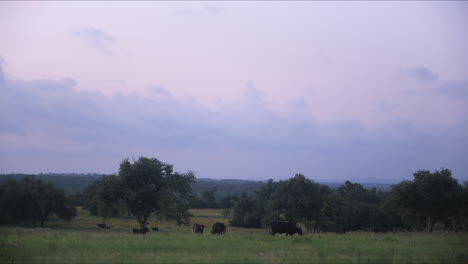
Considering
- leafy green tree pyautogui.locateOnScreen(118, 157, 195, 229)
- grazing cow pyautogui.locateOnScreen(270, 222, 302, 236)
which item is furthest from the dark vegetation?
grazing cow pyautogui.locateOnScreen(270, 222, 302, 236)

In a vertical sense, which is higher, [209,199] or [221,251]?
[221,251]

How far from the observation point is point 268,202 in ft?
199

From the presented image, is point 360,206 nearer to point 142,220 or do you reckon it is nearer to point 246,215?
point 246,215

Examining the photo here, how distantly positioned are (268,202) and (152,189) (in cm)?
2772

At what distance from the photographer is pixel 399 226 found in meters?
72.9

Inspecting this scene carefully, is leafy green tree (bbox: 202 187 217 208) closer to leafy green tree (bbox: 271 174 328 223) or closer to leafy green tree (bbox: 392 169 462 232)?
leafy green tree (bbox: 271 174 328 223)

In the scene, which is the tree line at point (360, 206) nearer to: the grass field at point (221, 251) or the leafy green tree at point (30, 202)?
the grass field at point (221, 251)

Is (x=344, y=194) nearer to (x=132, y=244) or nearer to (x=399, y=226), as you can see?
(x=399, y=226)

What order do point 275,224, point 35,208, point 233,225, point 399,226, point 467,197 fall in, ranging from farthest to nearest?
point 233,225 < point 399,226 < point 35,208 < point 467,197 < point 275,224

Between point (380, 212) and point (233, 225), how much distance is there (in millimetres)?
26910

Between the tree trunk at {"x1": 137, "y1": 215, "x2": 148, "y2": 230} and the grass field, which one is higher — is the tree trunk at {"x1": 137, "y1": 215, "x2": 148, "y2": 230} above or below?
below

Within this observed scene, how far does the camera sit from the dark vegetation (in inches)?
1454

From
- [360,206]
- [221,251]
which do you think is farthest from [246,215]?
[221,251]

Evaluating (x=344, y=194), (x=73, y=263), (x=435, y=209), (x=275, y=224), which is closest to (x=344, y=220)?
(x=344, y=194)
